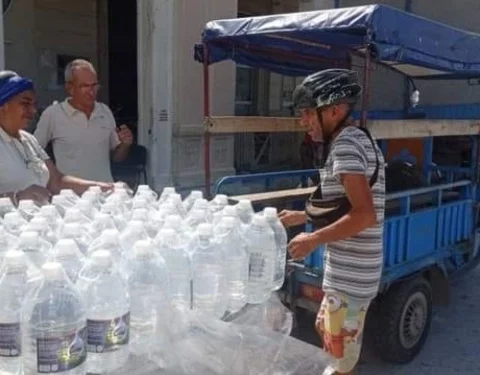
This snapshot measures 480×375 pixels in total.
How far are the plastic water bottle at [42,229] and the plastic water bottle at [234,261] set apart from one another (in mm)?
530

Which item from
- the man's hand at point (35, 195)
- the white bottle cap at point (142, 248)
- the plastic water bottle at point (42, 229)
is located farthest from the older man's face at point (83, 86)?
the white bottle cap at point (142, 248)

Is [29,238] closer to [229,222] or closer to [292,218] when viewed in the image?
[229,222]

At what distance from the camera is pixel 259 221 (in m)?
2.06

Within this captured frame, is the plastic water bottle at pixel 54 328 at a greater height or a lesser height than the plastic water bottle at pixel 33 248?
lesser

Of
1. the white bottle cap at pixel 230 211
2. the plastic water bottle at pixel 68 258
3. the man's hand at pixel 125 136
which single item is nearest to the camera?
the plastic water bottle at pixel 68 258

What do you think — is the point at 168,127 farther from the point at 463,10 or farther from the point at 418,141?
the point at 463,10

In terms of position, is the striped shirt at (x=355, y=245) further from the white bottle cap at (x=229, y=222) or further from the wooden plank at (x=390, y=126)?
the wooden plank at (x=390, y=126)

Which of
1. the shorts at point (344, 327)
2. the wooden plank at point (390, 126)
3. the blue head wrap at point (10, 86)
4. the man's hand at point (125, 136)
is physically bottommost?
the shorts at point (344, 327)

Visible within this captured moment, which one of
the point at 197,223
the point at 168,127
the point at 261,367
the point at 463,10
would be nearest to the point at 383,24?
the point at 197,223

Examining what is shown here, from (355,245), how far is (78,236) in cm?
120

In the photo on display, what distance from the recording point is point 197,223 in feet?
6.47

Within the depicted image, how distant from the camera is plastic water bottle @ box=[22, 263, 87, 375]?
4.28ft

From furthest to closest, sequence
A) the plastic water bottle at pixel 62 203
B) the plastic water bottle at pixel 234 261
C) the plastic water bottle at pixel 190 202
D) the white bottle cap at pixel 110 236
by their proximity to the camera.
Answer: the plastic water bottle at pixel 190 202, the plastic water bottle at pixel 62 203, the plastic water bottle at pixel 234 261, the white bottle cap at pixel 110 236

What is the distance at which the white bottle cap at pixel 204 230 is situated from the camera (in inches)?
71.8
